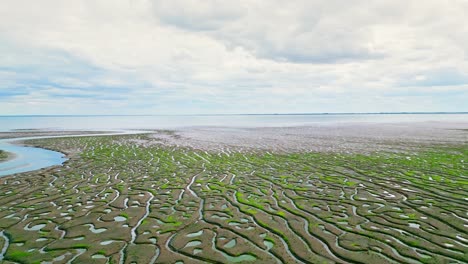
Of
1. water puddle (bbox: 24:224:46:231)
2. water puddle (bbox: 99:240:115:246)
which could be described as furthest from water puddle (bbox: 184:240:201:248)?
water puddle (bbox: 24:224:46:231)

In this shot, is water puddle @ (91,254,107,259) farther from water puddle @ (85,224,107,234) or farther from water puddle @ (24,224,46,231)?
water puddle @ (24,224,46,231)

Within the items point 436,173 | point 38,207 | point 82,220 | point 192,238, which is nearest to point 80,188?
point 38,207

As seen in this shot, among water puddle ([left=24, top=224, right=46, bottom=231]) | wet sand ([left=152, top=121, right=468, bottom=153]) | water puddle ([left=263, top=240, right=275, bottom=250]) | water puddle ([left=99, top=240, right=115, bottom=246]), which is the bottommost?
water puddle ([left=263, top=240, right=275, bottom=250])

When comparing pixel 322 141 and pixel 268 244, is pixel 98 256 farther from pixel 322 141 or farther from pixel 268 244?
pixel 322 141

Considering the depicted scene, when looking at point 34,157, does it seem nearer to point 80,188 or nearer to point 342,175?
point 80,188

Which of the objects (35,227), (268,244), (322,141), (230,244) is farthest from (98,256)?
(322,141)

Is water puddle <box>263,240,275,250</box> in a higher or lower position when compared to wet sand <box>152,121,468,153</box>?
lower

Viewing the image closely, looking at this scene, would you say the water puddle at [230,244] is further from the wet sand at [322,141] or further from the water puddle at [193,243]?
the wet sand at [322,141]

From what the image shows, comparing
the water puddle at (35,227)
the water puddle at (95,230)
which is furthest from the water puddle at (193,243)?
the water puddle at (35,227)

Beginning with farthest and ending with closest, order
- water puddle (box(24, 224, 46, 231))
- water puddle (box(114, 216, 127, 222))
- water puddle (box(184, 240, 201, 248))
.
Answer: water puddle (box(114, 216, 127, 222)) < water puddle (box(24, 224, 46, 231)) < water puddle (box(184, 240, 201, 248))
